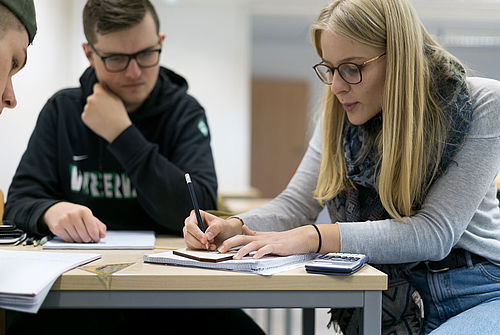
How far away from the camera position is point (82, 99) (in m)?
1.69

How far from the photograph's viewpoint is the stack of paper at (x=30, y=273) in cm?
78

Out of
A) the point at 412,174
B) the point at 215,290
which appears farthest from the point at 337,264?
the point at 412,174

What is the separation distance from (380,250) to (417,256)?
0.26 ft

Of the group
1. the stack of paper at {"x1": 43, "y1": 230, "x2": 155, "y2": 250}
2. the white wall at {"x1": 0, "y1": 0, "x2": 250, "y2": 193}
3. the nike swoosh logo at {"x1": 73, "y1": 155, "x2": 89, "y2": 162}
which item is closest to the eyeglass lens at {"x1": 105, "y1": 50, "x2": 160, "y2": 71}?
the nike swoosh logo at {"x1": 73, "y1": 155, "x2": 89, "y2": 162}

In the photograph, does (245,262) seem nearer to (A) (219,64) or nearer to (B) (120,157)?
(B) (120,157)

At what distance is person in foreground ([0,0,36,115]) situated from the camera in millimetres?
926

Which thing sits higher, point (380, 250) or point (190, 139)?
point (190, 139)

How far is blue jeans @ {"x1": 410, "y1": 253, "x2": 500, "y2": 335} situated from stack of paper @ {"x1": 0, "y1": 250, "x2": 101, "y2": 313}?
68 centimetres

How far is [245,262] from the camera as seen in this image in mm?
896

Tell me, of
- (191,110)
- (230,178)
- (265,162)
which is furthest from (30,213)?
(265,162)

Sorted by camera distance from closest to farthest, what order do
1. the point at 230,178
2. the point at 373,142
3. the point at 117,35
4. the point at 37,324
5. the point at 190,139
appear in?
1. the point at 373,142
2. the point at 37,324
3. the point at 117,35
4. the point at 190,139
5. the point at 230,178

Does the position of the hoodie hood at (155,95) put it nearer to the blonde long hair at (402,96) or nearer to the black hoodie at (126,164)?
the black hoodie at (126,164)

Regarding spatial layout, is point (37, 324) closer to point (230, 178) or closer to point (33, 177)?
point (33, 177)

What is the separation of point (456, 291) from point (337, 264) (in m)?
0.38
